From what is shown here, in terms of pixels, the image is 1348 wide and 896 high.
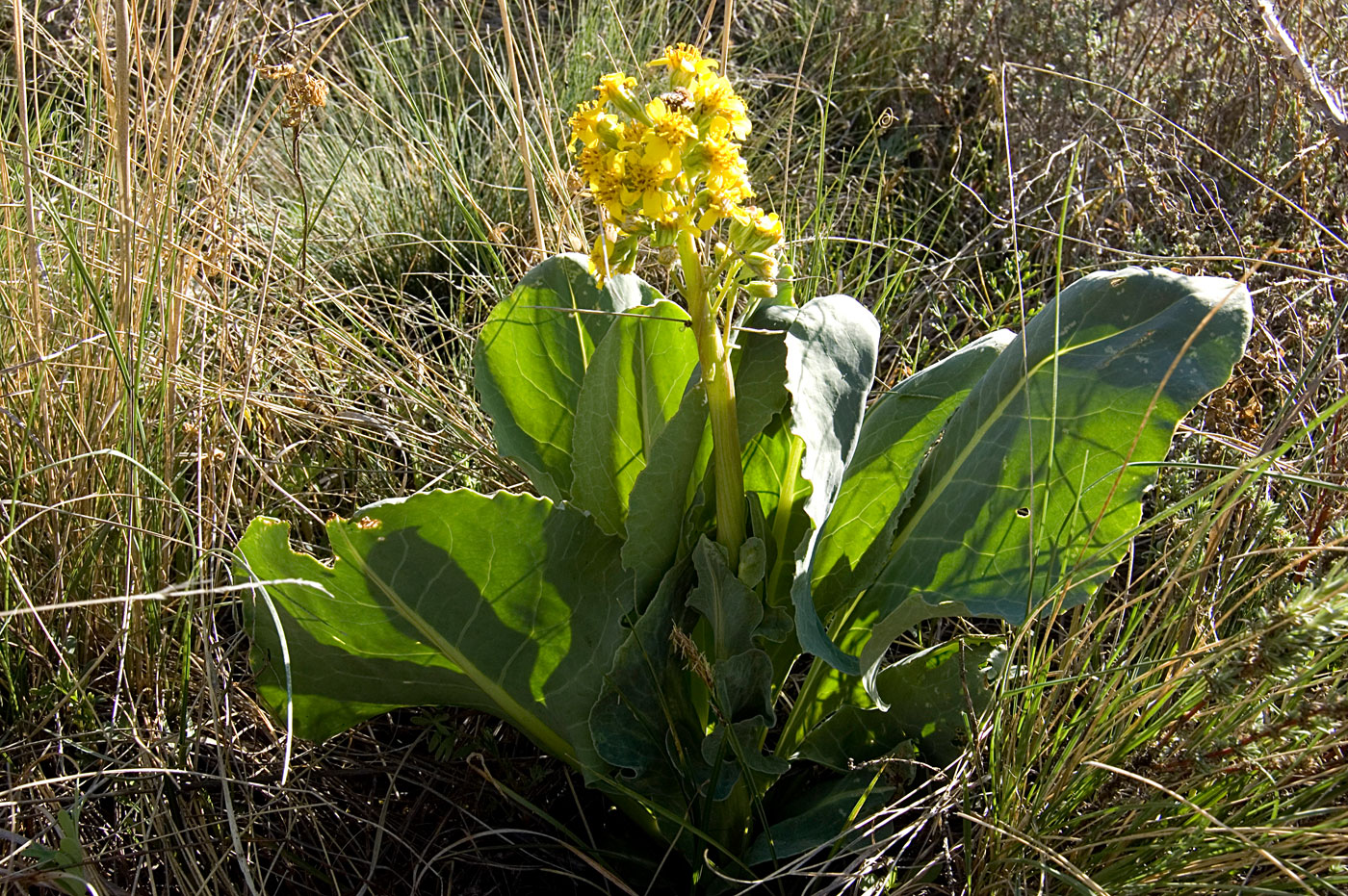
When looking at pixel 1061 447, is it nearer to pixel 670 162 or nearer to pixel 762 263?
pixel 762 263

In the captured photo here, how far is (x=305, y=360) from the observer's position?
2.45m

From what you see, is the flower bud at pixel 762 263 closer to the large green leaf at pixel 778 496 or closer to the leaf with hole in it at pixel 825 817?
the large green leaf at pixel 778 496

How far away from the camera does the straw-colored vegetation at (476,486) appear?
1.31 meters

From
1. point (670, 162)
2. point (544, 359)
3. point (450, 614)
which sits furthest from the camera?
point (544, 359)

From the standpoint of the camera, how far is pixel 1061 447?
145 centimetres

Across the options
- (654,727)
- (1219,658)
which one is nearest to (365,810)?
(654,727)

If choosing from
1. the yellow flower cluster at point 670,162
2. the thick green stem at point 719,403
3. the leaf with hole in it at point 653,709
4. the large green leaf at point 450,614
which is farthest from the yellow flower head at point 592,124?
the leaf with hole in it at point 653,709

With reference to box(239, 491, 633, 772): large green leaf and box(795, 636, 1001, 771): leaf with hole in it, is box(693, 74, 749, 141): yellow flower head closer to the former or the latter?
box(239, 491, 633, 772): large green leaf

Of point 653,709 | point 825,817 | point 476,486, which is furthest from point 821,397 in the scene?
point 476,486

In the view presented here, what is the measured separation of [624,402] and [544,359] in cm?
19

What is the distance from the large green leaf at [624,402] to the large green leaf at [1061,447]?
0.41 m

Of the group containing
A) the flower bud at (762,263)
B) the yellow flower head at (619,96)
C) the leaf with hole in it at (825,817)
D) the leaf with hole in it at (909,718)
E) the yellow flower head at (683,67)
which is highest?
the yellow flower head at (683,67)

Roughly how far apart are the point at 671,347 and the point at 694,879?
2.56 feet

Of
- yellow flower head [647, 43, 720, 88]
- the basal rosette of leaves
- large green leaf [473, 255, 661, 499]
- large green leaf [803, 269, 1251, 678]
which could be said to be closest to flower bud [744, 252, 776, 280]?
the basal rosette of leaves
